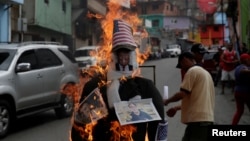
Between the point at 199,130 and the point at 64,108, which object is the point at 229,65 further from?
the point at 199,130

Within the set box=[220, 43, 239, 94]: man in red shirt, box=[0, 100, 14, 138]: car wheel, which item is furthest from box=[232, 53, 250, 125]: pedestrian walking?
box=[220, 43, 239, 94]: man in red shirt

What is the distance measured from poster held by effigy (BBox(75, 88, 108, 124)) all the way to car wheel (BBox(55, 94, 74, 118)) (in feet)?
24.9

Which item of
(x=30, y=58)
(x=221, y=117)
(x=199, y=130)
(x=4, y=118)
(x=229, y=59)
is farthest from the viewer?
(x=229, y=59)

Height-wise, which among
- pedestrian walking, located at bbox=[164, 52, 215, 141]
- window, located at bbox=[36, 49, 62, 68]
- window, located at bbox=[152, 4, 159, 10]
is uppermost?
window, located at bbox=[152, 4, 159, 10]

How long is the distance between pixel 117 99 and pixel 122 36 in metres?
0.58

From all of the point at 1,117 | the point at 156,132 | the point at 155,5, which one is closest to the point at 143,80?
the point at 156,132

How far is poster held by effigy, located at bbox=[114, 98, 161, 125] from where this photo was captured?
3.88m

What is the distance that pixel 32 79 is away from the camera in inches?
399

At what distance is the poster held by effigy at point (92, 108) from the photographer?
3977mm

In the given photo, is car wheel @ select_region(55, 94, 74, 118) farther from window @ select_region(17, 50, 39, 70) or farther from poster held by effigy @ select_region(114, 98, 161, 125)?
poster held by effigy @ select_region(114, 98, 161, 125)

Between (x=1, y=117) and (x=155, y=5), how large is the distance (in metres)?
77.4

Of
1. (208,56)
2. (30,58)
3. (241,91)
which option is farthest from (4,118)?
(208,56)

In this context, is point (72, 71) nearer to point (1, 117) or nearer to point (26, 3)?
point (1, 117)

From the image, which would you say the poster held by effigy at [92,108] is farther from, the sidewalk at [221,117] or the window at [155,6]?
the window at [155,6]
